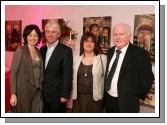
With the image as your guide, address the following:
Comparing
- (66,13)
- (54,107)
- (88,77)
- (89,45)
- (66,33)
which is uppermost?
(66,13)

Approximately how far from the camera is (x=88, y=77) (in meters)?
2.80

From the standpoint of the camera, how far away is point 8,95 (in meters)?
2.84

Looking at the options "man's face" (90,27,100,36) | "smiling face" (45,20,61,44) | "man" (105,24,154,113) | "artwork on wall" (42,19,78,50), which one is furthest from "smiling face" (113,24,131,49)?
"smiling face" (45,20,61,44)

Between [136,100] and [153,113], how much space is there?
0.59 ft

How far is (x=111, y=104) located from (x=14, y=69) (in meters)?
0.88

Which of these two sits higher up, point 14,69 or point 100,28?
point 100,28

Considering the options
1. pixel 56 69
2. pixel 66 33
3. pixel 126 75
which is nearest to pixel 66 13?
pixel 66 33

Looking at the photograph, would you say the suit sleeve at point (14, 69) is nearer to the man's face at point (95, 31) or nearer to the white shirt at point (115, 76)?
the man's face at point (95, 31)

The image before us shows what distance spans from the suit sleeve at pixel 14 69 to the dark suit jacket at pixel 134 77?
87 cm

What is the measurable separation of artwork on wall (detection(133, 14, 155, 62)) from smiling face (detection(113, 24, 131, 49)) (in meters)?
0.07

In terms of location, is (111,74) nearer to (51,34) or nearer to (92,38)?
(92,38)

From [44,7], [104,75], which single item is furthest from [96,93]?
[44,7]

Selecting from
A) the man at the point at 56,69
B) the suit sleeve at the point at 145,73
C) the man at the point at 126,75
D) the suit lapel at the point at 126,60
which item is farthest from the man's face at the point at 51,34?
the suit sleeve at the point at 145,73

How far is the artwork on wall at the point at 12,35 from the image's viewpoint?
2814 mm
